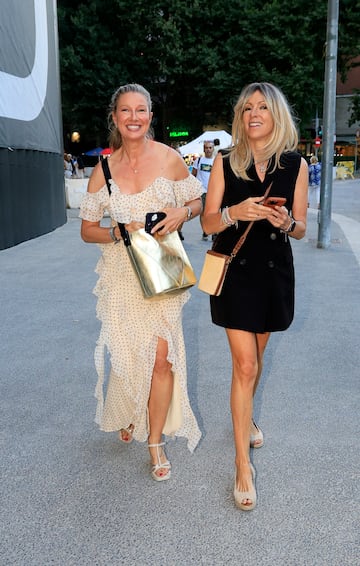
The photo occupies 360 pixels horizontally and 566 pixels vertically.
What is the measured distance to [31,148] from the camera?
11.4 meters

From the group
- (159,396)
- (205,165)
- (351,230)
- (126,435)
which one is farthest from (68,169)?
(159,396)

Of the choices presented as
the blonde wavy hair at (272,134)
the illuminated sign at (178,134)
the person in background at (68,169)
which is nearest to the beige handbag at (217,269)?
the blonde wavy hair at (272,134)

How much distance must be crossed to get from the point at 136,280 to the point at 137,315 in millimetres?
182

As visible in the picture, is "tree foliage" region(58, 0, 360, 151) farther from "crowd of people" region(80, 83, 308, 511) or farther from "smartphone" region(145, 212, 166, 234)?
"smartphone" region(145, 212, 166, 234)

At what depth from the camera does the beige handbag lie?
280 centimetres

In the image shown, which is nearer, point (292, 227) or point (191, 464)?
point (292, 227)

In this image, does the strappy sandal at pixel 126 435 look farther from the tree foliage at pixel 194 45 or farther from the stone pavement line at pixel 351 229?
the tree foliage at pixel 194 45

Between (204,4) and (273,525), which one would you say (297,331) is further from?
(204,4)

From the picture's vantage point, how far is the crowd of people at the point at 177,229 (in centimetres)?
282

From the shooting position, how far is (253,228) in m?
2.88

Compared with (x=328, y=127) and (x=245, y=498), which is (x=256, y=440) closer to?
(x=245, y=498)

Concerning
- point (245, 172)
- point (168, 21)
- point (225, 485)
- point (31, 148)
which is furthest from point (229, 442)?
point (168, 21)

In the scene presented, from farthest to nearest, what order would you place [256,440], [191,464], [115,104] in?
[256,440]
[191,464]
[115,104]

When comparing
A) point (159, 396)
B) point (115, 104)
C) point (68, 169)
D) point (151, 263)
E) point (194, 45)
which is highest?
point (194, 45)
